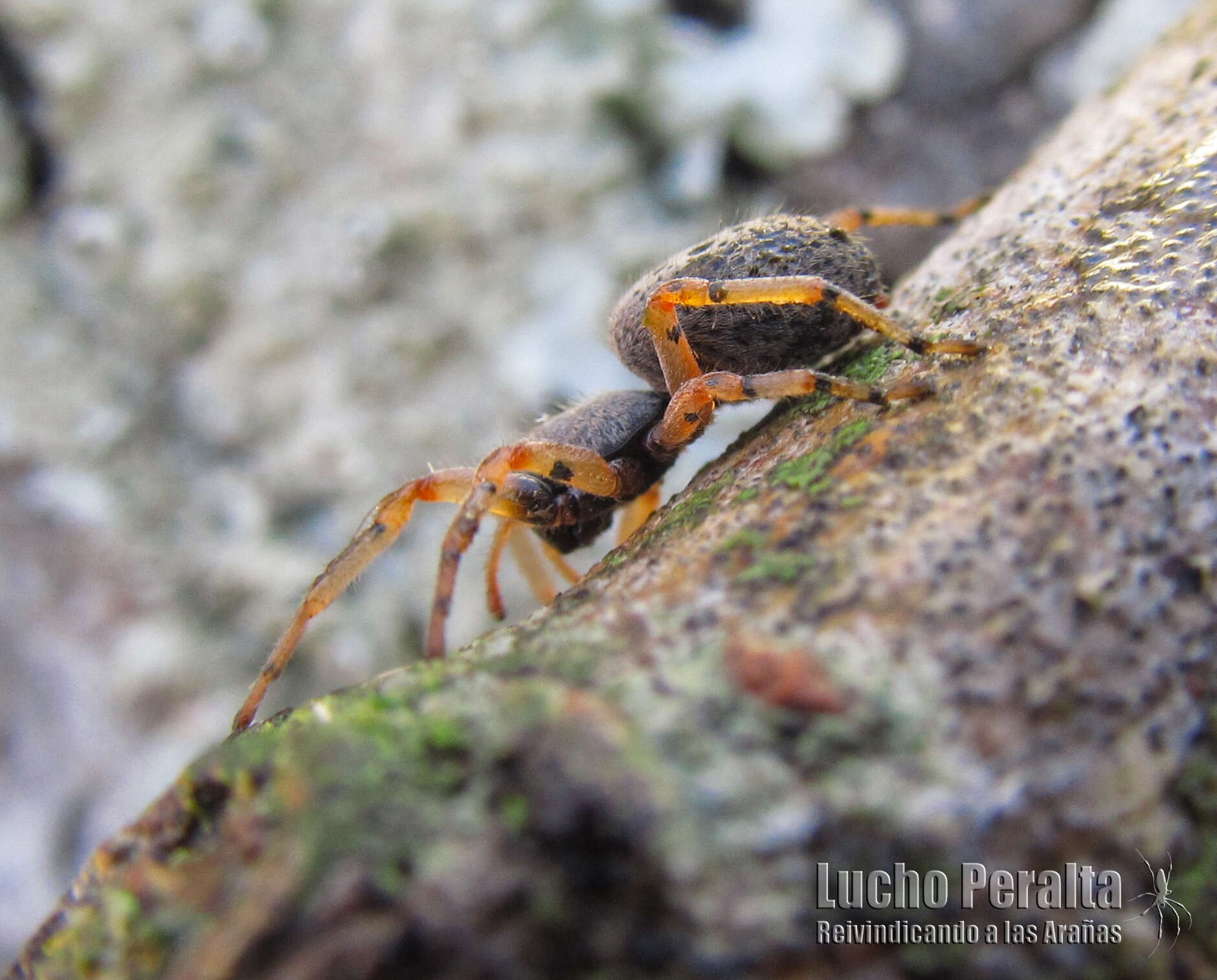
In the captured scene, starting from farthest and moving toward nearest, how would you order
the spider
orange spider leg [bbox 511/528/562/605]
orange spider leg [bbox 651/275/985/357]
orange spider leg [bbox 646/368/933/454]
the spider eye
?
1. orange spider leg [bbox 511/528/562/605]
2. the spider eye
3. the spider
4. orange spider leg [bbox 651/275/985/357]
5. orange spider leg [bbox 646/368/933/454]

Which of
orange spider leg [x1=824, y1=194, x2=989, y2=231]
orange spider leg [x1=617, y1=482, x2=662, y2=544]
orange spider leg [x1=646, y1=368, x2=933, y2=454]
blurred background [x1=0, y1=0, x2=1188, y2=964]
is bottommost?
orange spider leg [x1=646, y1=368, x2=933, y2=454]

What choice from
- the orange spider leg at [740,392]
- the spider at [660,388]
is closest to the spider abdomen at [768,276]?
the spider at [660,388]

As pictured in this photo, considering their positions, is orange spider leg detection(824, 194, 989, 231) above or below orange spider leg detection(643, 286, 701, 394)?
above

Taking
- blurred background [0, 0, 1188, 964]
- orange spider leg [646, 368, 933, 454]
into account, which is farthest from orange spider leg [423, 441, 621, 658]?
blurred background [0, 0, 1188, 964]

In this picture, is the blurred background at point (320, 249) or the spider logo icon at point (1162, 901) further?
the blurred background at point (320, 249)

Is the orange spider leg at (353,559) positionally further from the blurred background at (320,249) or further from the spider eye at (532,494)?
the blurred background at (320,249)

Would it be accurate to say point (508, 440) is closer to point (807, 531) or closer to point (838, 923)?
point (807, 531)

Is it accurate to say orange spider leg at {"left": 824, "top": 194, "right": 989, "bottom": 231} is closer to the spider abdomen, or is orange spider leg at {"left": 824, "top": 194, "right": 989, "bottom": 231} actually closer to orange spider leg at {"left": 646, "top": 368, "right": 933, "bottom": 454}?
the spider abdomen

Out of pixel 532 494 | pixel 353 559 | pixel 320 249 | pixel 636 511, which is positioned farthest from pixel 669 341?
pixel 320 249
